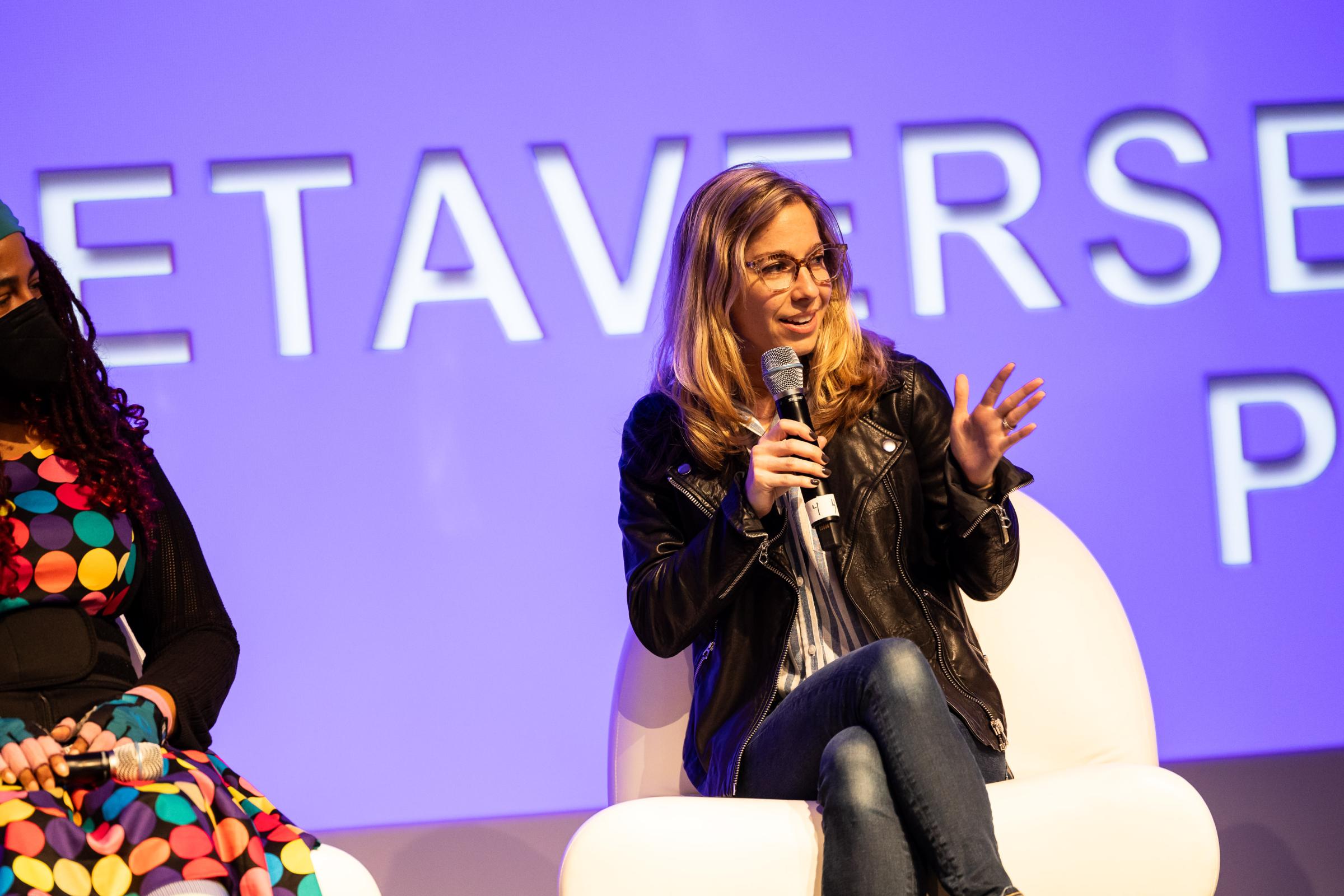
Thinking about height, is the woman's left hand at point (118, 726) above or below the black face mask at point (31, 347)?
below

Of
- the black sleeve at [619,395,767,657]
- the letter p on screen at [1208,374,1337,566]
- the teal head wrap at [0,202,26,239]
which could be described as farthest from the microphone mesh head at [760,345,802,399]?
the letter p on screen at [1208,374,1337,566]

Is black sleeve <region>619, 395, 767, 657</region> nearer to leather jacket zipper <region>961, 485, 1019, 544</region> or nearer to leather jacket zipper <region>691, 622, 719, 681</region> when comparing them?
leather jacket zipper <region>691, 622, 719, 681</region>

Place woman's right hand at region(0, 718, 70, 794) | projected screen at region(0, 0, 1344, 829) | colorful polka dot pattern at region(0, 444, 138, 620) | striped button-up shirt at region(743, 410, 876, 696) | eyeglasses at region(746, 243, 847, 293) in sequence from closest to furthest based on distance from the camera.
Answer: woman's right hand at region(0, 718, 70, 794), colorful polka dot pattern at region(0, 444, 138, 620), striped button-up shirt at region(743, 410, 876, 696), eyeglasses at region(746, 243, 847, 293), projected screen at region(0, 0, 1344, 829)

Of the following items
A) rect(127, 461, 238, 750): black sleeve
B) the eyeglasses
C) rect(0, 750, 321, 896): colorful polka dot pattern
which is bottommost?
rect(0, 750, 321, 896): colorful polka dot pattern

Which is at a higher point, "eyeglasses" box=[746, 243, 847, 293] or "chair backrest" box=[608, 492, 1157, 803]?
"eyeglasses" box=[746, 243, 847, 293]

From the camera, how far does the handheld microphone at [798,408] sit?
1.83 metres

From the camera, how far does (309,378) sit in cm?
339

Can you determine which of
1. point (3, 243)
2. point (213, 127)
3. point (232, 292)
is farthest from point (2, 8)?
point (3, 243)

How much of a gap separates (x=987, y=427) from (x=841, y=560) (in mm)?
319

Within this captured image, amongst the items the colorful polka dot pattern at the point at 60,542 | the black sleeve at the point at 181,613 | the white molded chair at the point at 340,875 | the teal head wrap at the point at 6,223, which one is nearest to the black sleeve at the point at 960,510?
the white molded chair at the point at 340,875

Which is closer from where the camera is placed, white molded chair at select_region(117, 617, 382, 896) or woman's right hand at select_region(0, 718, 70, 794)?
woman's right hand at select_region(0, 718, 70, 794)

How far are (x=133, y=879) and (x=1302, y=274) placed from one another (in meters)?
3.13

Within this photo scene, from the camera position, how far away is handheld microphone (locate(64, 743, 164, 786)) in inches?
64.9

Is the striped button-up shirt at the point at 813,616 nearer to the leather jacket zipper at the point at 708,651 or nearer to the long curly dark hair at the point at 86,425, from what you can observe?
the leather jacket zipper at the point at 708,651
